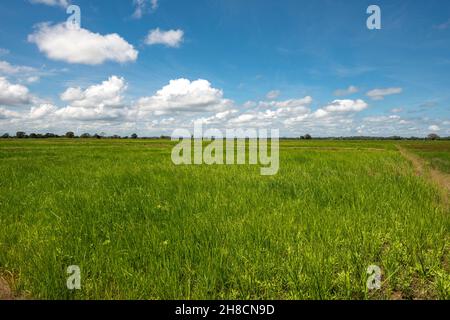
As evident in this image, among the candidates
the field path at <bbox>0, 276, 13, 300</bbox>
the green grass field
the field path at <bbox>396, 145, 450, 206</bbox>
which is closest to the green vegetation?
the field path at <bbox>396, 145, 450, 206</bbox>

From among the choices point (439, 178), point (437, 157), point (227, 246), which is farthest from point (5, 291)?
point (437, 157)

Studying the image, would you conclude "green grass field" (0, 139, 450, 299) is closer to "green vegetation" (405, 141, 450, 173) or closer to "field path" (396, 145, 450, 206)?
"field path" (396, 145, 450, 206)

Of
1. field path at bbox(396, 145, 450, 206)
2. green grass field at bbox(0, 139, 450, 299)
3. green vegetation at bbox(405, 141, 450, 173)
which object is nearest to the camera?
green grass field at bbox(0, 139, 450, 299)

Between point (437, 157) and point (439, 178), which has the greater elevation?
point (437, 157)

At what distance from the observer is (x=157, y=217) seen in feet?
16.8

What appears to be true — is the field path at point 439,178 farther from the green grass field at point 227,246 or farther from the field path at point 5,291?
the field path at point 5,291

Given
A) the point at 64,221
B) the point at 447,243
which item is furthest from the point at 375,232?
the point at 64,221

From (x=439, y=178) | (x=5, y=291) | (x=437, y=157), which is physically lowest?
(x=5, y=291)

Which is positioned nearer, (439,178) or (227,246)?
(227,246)

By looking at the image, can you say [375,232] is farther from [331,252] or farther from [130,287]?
[130,287]

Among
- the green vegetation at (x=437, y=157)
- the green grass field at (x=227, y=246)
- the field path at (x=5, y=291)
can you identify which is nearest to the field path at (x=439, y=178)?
the green vegetation at (x=437, y=157)

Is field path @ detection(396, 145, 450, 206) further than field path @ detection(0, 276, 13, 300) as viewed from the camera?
Yes

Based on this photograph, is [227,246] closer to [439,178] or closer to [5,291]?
[5,291]
